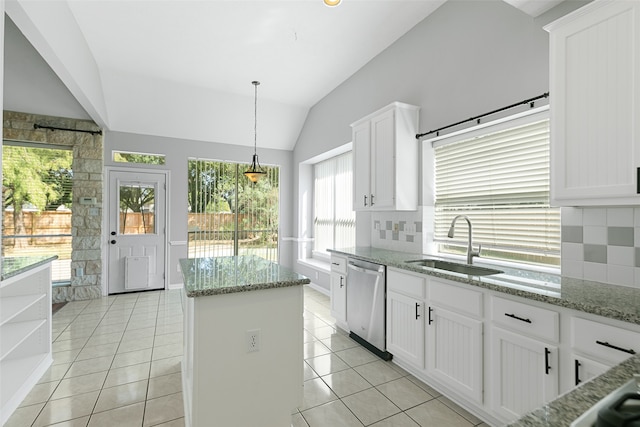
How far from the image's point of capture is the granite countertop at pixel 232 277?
5.78 feet

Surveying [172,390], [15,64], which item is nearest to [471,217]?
[172,390]

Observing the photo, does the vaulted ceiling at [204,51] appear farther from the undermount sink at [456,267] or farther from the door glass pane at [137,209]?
the undermount sink at [456,267]

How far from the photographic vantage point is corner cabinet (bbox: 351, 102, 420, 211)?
3143 mm

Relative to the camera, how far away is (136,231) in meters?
5.35

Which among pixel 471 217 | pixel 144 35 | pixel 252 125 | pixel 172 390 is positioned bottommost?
pixel 172 390

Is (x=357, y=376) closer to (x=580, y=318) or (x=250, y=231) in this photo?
(x=580, y=318)

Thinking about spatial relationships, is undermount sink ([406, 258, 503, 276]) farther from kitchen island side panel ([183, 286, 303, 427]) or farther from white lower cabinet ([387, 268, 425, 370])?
kitchen island side panel ([183, 286, 303, 427])

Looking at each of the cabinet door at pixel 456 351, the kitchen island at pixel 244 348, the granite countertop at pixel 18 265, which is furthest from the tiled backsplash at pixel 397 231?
the granite countertop at pixel 18 265

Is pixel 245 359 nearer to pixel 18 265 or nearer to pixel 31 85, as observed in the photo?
pixel 18 265

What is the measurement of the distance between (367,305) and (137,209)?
440 cm

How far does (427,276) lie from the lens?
2.35m

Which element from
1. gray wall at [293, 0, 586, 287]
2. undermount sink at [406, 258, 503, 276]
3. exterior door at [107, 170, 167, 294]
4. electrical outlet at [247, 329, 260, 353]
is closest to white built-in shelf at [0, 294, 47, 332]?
electrical outlet at [247, 329, 260, 353]

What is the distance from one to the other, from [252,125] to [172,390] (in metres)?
4.49

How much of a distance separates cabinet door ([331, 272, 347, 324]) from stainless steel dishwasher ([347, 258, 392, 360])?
0.09m
